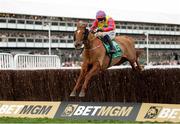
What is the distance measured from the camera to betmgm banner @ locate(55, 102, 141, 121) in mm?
15648

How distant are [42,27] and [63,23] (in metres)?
2.54

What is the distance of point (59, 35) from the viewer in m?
53.0

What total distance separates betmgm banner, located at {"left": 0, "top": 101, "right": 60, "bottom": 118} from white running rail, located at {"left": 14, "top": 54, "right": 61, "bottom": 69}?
254 centimetres

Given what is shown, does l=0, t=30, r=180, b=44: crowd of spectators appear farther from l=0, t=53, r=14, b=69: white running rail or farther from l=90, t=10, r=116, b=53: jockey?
l=90, t=10, r=116, b=53: jockey

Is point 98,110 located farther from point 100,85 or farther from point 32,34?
point 32,34

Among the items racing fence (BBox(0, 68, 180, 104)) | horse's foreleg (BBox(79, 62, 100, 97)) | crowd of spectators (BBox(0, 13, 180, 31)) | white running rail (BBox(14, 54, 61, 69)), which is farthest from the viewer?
crowd of spectators (BBox(0, 13, 180, 31))

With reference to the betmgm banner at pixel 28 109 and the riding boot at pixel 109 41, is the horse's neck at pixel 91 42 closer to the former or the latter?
the riding boot at pixel 109 41

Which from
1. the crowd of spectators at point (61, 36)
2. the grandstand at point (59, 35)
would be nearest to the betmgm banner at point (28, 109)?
the grandstand at point (59, 35)

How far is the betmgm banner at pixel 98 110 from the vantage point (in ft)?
51.3

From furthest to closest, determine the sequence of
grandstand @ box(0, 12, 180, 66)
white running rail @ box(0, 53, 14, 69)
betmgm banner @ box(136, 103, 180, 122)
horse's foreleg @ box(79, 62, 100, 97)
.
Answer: grandstand @ box(0, 12, 180, 66)
white running rail @ box(0, 53, 14, 69)
betmgm banner @ box(136, 103, 180, 122)
horse's foreleg @ box(79, 62, 100, 97)

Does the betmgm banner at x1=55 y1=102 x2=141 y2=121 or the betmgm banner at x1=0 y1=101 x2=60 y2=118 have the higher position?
the betmgm banner at x1=55 y1=102 x2=141 y2=121

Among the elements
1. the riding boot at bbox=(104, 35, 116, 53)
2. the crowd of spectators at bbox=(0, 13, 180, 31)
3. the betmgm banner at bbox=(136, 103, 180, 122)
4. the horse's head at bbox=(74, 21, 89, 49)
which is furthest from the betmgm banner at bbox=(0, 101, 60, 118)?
the crowd of spectators at bbox=(0, 13, 180, 31)

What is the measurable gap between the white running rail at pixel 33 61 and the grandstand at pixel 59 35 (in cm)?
1825

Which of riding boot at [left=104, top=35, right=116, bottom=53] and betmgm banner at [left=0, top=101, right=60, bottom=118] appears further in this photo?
betmgm banner at [left=0, top=101, right=60, bottom=118]
